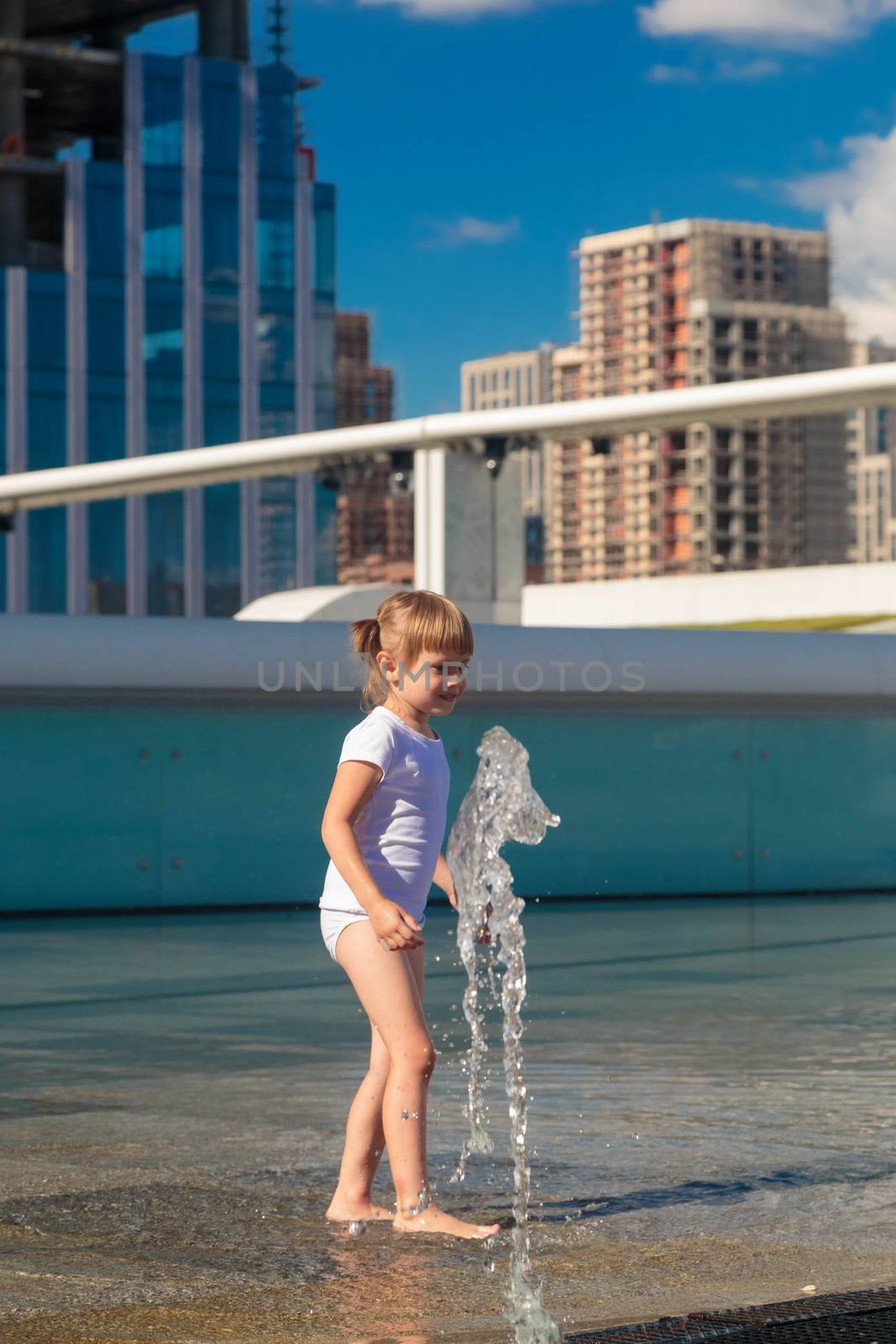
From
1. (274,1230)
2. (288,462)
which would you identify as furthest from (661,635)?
(288,462)

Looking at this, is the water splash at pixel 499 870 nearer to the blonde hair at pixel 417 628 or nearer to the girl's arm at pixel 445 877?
the girl's arm at pixel 445 877

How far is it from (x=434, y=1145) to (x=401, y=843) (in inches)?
56.0

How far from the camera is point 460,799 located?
13312mm

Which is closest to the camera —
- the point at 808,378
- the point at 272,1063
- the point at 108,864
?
the point at 272,1063

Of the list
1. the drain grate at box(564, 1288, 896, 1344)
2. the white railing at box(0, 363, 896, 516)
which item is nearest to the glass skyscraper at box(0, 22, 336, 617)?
the white railing at box(0, 363, 896, 516)

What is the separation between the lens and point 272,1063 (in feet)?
23.0

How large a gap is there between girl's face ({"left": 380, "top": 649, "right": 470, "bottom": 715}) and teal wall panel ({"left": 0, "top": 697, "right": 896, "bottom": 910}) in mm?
7887

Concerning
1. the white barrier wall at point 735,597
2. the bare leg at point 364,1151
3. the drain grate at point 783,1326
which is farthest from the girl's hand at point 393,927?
the white barrier wall at point 735,597

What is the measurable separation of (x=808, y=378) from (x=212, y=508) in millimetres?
46898

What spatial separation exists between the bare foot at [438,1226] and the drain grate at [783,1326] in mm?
815

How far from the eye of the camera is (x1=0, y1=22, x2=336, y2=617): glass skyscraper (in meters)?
64.1

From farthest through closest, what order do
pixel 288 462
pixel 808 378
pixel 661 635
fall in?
1. pixel 288 462
2. pixel 808 378
3. pixel 661 635

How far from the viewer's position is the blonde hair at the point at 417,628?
4434 mm

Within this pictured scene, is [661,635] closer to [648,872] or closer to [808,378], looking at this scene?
[648,872]
